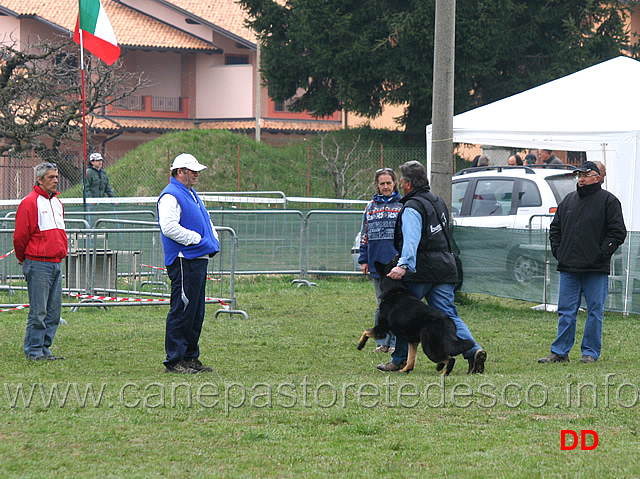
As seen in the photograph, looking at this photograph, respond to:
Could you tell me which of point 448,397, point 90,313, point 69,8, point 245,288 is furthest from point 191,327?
point 69,8

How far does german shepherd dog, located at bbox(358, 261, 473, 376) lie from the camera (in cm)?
782

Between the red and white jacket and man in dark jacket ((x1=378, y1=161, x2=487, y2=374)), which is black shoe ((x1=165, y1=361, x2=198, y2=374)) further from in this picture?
man in dark jacket ((x1=378, y1=161, x2=487, y2=374))

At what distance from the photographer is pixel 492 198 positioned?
47.8 feet

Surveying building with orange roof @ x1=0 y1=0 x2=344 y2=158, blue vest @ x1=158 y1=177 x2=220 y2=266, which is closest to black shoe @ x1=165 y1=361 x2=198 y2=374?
blue vest @ x1=158 y1=177 x2=220 y2=266

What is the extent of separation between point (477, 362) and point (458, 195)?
7.22 meters

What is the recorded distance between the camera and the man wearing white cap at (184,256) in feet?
26.1

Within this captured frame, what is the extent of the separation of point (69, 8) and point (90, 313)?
2949 cm

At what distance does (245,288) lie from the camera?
15539mm

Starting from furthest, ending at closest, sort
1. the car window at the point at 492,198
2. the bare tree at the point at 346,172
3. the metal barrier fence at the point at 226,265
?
the bare tree at the point at 346,172 → the car window at the point at 492,198 → the metal barrier fence at the point at 226,265

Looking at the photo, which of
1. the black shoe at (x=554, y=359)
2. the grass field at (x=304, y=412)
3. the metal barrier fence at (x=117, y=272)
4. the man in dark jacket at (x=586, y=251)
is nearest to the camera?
the grass field at (x=304, y=412)

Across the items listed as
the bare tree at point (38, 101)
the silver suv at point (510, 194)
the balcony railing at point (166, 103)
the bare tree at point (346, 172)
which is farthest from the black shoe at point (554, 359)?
the balcony railing at point (166, 103)

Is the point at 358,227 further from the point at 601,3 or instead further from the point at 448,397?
the point at 601,3

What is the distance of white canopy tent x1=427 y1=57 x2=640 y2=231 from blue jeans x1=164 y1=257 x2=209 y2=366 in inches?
228

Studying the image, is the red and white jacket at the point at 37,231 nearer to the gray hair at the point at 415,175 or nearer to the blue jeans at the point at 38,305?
the blue jeans at the point at 38,305
